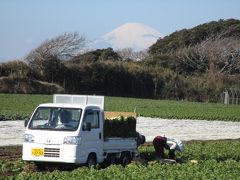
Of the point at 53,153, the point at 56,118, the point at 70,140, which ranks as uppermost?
the point at 56,118

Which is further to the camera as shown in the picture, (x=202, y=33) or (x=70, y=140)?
(x=202, y=33)

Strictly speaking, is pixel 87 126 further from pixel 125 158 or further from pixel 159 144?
pixel 159 144

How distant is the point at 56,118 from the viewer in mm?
15227

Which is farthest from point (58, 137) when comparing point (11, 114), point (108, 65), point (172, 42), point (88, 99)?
point (172, 42)

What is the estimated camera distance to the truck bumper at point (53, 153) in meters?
14.4

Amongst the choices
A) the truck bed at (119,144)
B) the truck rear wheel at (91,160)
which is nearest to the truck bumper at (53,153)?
the truck rear wheel at (91,160)

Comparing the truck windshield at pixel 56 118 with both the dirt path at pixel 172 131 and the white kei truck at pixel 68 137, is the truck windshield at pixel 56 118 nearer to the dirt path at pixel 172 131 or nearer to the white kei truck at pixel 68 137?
the white kei truck at pixel 68 137

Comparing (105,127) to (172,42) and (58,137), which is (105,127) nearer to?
(58,137)

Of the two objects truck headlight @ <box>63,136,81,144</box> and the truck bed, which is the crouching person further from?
truck headlight @ <box>63,136,81,144</box>

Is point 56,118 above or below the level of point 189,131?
above

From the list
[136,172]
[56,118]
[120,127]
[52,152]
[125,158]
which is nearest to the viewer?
[136,172]

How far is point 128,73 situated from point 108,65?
10.8ft

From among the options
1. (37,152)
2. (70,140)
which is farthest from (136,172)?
(37,152)

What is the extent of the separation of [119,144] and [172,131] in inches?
606
